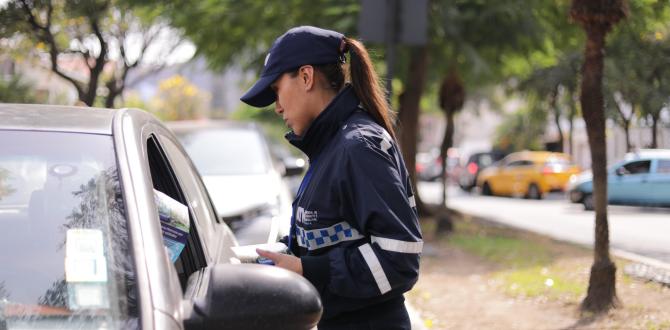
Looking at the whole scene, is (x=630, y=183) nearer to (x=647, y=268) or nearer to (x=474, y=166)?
(x=647, y=268)

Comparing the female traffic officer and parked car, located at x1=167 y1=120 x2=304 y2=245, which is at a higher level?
the female traffic officer

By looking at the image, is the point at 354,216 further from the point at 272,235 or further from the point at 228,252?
the point at 272,235

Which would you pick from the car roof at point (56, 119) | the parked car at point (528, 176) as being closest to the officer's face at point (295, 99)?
the car roof at point (56, 119)

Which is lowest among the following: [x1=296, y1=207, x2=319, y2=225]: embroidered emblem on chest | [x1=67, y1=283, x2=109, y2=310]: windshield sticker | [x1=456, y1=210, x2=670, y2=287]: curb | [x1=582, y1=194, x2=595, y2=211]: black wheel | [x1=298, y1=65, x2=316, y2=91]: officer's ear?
[x1=582, y1=194, x2=595, y2=211]: black wheel

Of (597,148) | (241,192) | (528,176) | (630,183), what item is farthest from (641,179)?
(528,176)

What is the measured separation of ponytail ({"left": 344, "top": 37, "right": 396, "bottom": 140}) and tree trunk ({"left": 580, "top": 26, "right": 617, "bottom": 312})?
14.7 feet

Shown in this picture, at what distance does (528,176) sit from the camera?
92.7 ft

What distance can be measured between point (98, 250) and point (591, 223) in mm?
14378

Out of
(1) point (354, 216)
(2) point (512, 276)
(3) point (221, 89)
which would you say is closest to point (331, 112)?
(1) point (354, 216)

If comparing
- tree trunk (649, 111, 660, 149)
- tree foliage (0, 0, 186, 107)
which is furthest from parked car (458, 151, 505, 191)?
tree trunk (649, 111, 660, 149)

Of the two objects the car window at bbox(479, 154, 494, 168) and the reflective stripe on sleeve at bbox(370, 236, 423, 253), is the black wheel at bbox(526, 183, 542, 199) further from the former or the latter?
the reflective stripe on sleeve at bbox(370, 236, 423, 253)

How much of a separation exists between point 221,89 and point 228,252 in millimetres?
96786

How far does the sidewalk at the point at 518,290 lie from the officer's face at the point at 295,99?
4.09 m

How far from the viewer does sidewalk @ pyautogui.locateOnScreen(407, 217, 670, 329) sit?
21.5 ft
